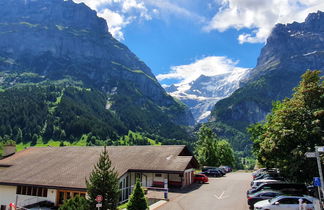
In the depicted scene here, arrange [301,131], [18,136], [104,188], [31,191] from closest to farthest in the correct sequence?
[104,188], [301,131], [31,191], [18,136]

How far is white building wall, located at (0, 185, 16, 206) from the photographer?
3525 cm

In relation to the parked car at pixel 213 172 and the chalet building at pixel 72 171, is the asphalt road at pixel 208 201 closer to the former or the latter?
the chalet building at pixel 72 171

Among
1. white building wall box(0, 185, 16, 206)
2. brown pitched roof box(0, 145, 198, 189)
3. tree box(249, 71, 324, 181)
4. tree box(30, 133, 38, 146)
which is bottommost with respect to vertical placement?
white building wall box(0, 185, 16, 206)

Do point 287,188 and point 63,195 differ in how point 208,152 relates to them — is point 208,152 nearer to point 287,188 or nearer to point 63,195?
point 287,188

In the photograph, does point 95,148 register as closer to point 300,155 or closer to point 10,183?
point 10,183

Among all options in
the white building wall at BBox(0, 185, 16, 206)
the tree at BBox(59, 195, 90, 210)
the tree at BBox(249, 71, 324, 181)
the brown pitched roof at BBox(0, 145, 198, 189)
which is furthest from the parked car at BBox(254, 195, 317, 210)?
the white building wall at BBox(0, 185, 16, 206)

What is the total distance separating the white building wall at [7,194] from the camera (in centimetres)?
3525

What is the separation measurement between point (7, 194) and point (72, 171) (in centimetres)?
920

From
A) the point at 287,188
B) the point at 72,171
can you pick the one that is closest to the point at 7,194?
the point at 72,171

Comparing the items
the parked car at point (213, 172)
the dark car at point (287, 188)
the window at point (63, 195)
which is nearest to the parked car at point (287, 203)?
the dark car at point (287, 188)

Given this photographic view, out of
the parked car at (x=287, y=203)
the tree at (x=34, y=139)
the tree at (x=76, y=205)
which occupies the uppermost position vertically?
the tree at (x=34, y=139)

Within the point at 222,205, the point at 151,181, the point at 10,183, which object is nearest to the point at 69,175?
the point at 10,183

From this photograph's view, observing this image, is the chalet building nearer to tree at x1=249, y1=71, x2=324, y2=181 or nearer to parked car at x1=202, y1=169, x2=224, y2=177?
parked car at x1=202, y1=169, x2=224, y2=177

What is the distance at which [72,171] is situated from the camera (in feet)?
119
